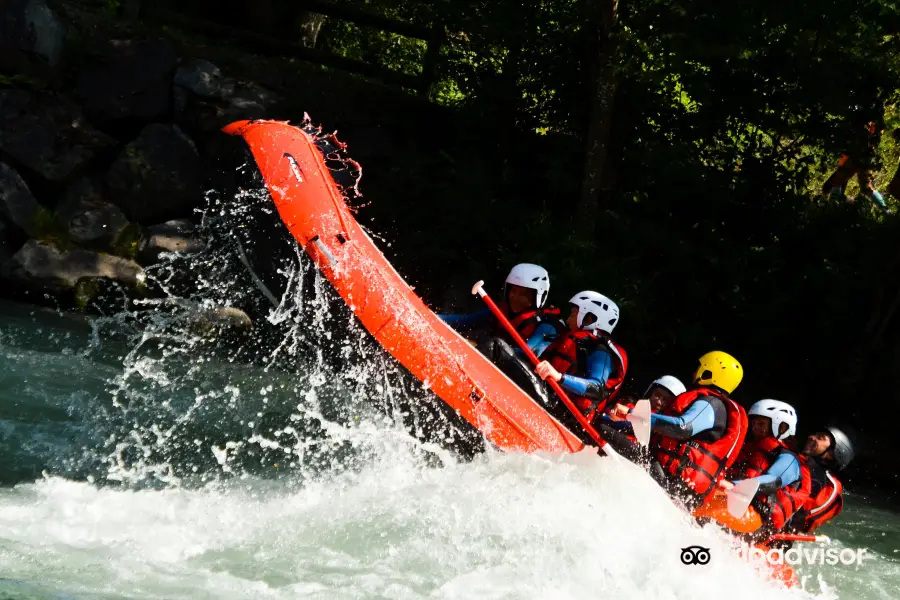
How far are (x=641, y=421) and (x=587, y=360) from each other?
22.2 inches

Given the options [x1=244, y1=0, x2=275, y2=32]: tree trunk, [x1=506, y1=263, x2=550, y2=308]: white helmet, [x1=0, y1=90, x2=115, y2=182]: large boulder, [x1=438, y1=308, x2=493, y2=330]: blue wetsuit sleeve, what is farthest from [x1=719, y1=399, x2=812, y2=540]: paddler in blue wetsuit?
[x1=244, y1=0, x2=275, y2=32]: tree trunk

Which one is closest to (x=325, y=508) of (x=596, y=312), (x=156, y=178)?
(x=596, y=312)

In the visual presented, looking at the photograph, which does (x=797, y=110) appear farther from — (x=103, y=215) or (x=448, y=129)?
(x=103, y=215)

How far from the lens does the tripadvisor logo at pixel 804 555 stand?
562cm

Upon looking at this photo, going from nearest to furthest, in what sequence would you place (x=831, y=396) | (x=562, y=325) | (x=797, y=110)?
(x=562, y=325) → (x=831, y=396) → (x=797, y=110)

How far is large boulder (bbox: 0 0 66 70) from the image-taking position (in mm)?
10883

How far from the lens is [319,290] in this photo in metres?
5.68

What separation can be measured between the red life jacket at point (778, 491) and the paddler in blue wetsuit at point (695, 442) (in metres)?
0.27

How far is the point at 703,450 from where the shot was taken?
5559 mm

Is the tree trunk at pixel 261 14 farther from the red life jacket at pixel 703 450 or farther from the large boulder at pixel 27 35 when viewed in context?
the red life jacket at pixel 703 450

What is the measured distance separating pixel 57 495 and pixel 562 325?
279 cm

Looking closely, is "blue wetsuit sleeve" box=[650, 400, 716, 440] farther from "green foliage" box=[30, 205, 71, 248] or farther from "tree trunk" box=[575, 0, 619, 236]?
"green foliage" box=[30, 205, 71, 248]

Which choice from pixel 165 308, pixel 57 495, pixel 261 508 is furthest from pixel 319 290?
pixel 165 308

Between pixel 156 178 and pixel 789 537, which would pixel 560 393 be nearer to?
pixel 789 537
